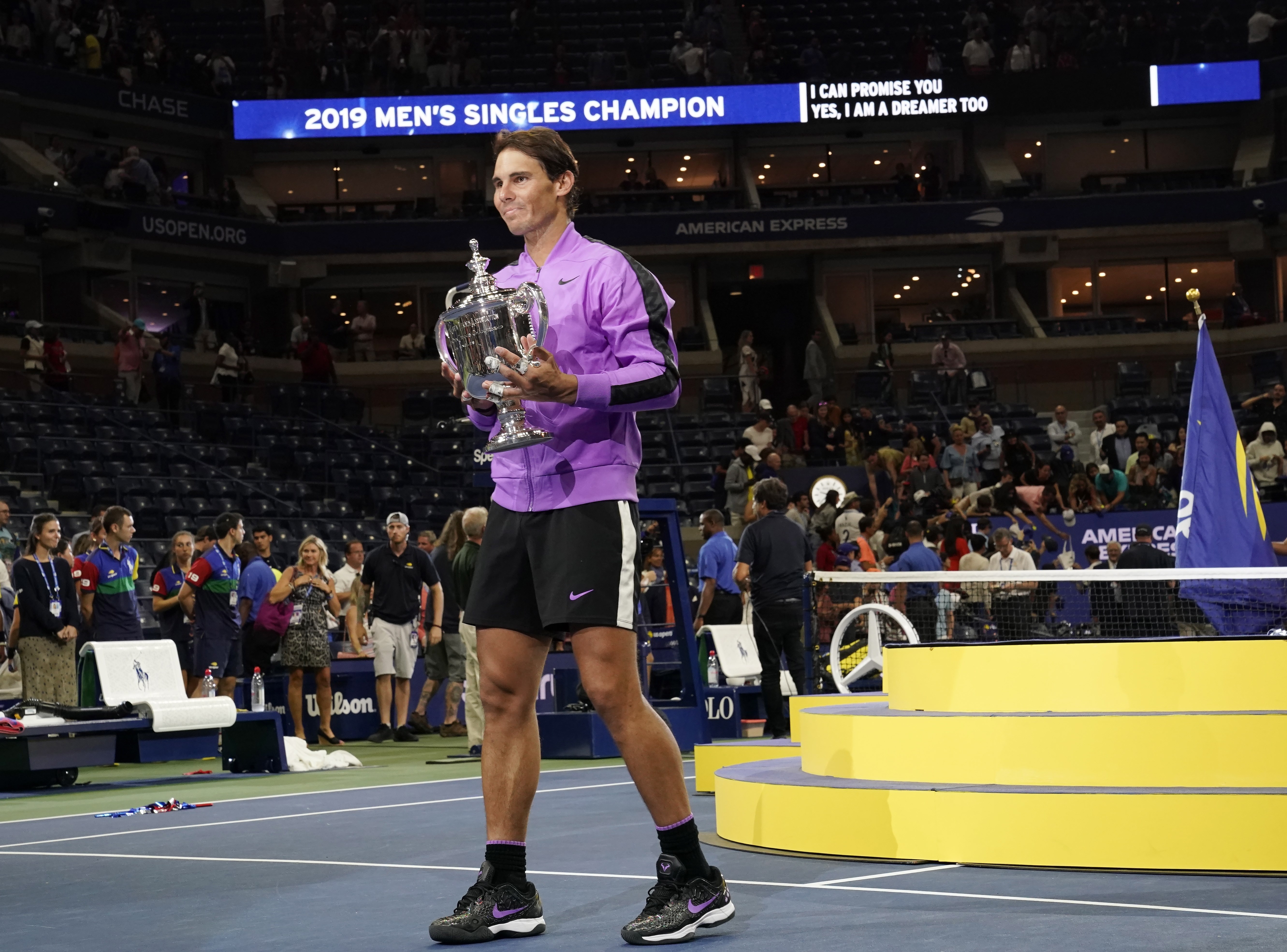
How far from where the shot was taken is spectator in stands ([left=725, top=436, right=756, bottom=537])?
22516 millimetres

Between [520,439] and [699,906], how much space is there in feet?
3.95

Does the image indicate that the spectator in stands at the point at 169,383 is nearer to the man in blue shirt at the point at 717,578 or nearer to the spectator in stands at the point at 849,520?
the spectator in stands at the point at 849,520

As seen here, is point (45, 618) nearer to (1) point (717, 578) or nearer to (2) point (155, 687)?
(2) point (155, 687)

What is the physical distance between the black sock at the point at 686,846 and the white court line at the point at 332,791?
500cm

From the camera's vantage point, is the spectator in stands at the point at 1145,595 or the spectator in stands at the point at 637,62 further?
the spectator in stands at the point at 637,62

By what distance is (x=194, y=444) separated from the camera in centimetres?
2294

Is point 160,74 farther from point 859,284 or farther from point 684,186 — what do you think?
point 859,284

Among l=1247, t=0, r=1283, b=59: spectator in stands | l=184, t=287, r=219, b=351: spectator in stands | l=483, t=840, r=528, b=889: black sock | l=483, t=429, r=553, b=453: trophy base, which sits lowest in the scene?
l=483, t=840, r=528, b=889: black sock

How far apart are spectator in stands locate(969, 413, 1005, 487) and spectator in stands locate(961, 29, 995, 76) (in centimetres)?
1272

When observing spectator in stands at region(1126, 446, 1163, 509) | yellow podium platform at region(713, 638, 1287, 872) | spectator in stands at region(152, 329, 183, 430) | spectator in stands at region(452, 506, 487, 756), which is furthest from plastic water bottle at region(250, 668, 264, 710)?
spectator in stands at region(152, 329, 183, 430)

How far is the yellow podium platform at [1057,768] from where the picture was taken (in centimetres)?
497

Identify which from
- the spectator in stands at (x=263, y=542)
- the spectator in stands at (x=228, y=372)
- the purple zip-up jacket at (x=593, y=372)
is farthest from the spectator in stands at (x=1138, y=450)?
the purple zip-up jacket at (x=593, y=372)

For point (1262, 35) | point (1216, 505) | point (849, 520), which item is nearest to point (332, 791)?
point (1216, 505)

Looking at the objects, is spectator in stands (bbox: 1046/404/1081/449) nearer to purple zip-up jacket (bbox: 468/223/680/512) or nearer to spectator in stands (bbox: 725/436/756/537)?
spectator in stands (bbox: 725/436/756/537)
